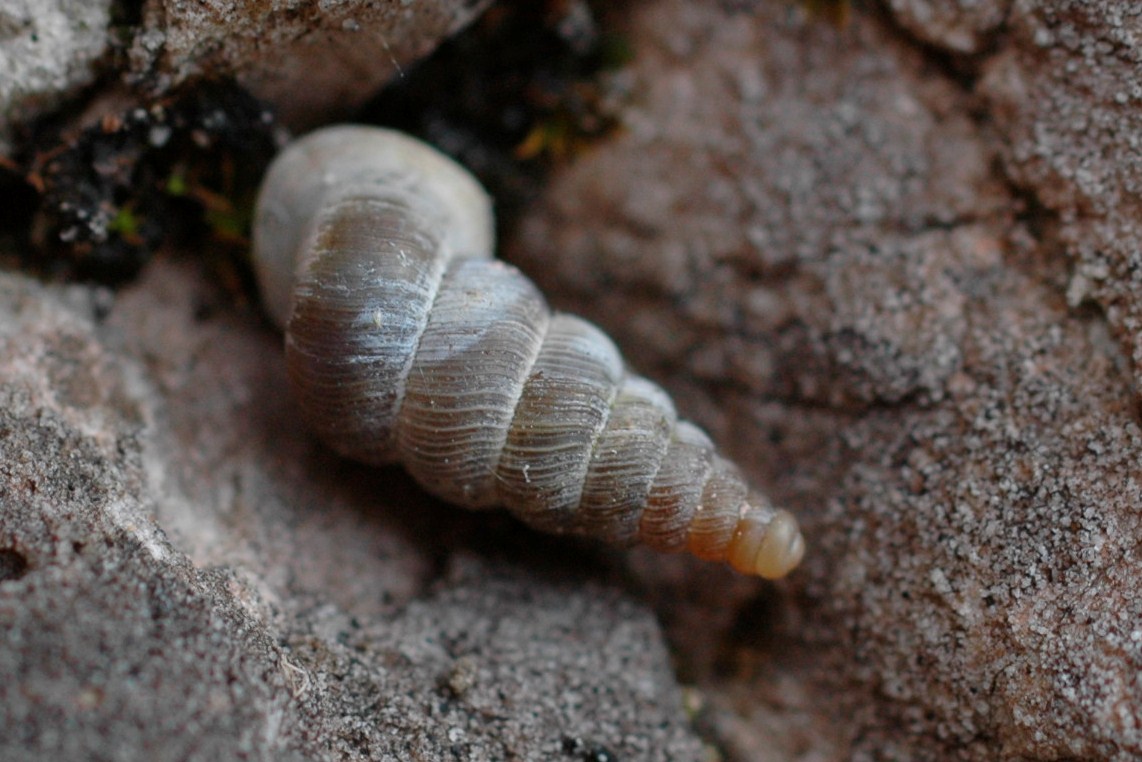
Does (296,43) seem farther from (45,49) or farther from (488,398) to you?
(488,398)

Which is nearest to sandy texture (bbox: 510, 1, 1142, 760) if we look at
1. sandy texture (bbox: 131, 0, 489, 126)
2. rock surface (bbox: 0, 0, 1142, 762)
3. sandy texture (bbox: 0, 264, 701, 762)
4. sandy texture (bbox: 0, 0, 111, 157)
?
rock surface (bbox: 0, 0, 1142, 762)

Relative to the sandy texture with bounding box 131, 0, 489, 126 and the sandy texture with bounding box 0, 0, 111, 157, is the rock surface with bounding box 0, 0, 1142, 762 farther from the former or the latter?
the sandy texture with bounding box 0, 0, 111, 157

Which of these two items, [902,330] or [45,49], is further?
[902,330]

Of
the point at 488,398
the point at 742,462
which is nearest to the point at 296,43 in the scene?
the point at 488,398

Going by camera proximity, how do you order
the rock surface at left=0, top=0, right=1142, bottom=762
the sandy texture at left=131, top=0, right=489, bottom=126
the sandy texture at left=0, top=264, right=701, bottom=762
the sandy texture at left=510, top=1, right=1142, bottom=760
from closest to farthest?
the sandy texture at left=0, top=264, right=701, bottom=762, the rock surface at left=0, top=0, right=1142, bottom=762, the sandy texture at left=510, top=1, right=1142, bottom=760, the sandy texture at left=131, top=0, right=489, bottom=126

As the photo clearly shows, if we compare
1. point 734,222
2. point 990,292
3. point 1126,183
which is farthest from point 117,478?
point 1126,183

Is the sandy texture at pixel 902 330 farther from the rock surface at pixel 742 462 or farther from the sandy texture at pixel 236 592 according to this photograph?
the sandy texture at pixel 236 592

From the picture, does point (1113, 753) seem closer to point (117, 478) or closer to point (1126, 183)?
point (1126, 183)
